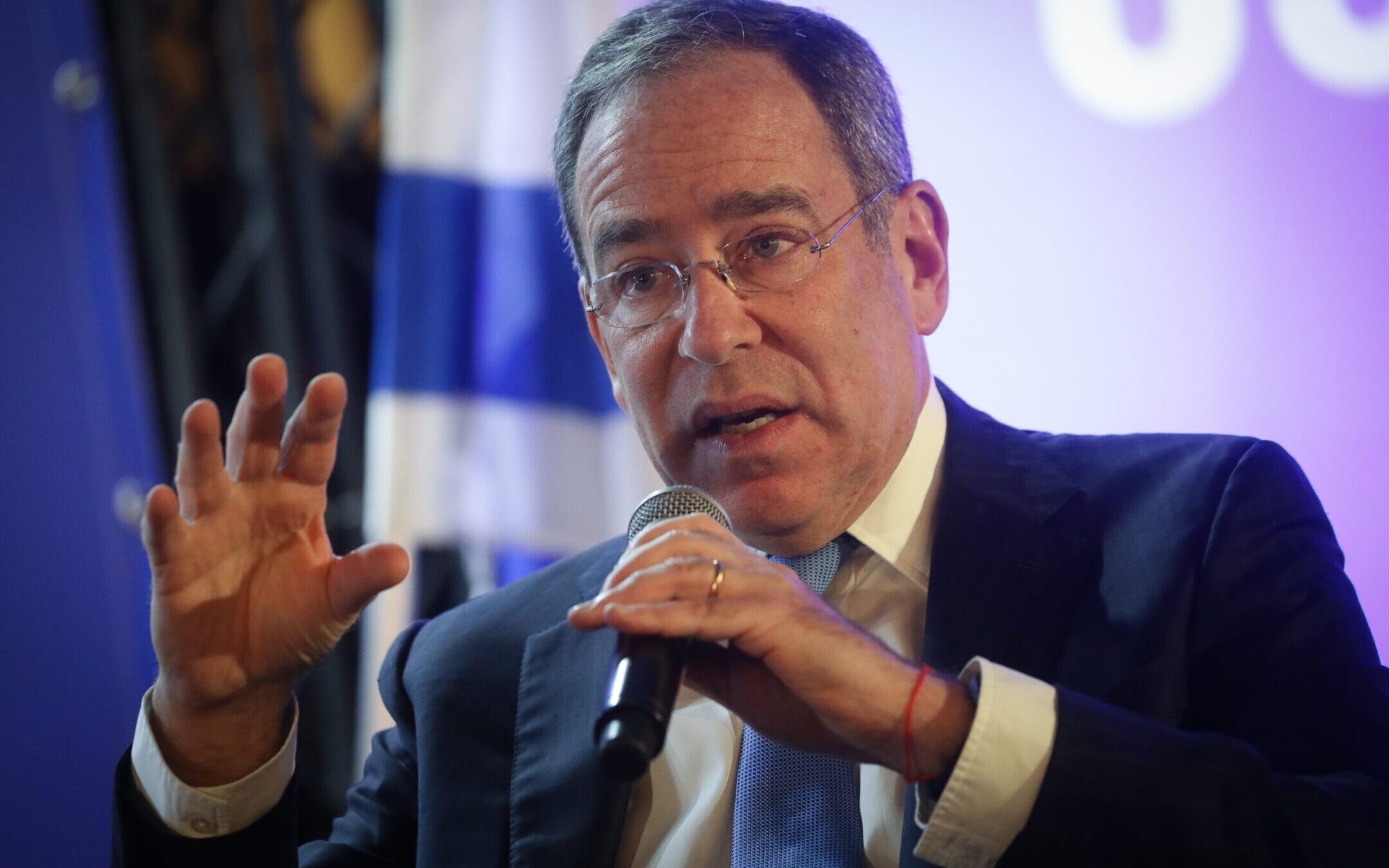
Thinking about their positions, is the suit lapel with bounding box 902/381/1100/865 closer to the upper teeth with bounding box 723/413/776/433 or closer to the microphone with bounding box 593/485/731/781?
the upper teeth with bounding box 723/413/776/433

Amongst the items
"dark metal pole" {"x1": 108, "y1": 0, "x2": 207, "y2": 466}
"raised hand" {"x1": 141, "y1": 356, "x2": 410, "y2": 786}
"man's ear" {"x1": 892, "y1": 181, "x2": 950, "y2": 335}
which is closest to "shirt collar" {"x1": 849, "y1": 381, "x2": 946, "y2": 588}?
"man's ear" {"x1": 892, "y1": 181, "x2": 950, "y2": 335}

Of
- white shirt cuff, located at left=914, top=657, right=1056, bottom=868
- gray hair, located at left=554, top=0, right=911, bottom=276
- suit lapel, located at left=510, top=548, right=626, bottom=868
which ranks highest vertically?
gray hair, located at left=554, top=0, right=911, bottom=276

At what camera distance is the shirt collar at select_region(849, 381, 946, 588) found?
1.75 metres

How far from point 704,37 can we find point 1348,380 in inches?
52.1

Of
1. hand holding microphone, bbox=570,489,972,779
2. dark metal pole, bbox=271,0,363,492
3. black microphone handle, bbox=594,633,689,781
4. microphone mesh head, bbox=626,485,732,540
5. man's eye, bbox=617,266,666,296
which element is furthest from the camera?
dark metal pole, bbox=271,0,363,492

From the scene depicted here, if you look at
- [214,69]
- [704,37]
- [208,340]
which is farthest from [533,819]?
[214,69]

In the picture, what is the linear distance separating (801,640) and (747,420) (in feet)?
1.79

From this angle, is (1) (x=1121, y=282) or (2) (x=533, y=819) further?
(1) (x=1121, y=282)

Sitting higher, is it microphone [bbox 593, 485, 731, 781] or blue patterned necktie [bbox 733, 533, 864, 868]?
microphone [bbox 593, 485, 731, 781]

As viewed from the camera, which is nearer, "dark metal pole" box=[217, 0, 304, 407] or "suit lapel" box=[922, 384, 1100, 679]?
"suit lapel" box=[922, 384, 1100, 679]

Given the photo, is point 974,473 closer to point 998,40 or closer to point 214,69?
point 998,40

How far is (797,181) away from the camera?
5.72 ft

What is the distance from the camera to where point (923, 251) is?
1.96 metres

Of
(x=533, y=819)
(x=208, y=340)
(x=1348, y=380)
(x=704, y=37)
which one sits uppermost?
(x=704, y=37)
